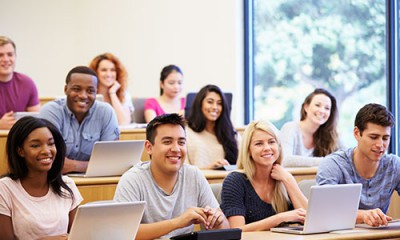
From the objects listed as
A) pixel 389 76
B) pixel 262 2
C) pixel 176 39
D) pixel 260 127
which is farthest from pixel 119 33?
pixel 260 127

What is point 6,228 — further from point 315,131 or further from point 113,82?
point 113,82

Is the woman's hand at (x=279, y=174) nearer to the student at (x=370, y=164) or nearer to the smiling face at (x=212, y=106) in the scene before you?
the student at (x=370, y=164)

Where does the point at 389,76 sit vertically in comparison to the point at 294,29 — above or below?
below

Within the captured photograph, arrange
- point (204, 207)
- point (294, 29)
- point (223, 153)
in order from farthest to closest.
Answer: point (294, 29) → point (223, 153) → point (204, 207)

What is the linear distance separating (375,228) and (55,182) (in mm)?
1506

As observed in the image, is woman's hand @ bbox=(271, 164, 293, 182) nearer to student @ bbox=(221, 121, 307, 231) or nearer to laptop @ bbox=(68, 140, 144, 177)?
student @ bbox=(221, 121, 307, 231)

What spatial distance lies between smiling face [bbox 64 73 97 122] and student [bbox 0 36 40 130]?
50.0 inches

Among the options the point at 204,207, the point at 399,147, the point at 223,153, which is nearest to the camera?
the point at 204,207

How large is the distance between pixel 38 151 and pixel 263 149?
1.14m

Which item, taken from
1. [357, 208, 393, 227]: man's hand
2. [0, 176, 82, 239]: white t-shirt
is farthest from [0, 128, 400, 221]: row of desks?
[357, 208, 393, 227]: man's hand

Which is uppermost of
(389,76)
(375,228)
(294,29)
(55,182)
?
(294,29)

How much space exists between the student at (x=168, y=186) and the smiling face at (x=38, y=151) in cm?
34

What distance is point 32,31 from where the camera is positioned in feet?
28.3

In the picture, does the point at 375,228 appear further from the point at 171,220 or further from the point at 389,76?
the point at 389,76
